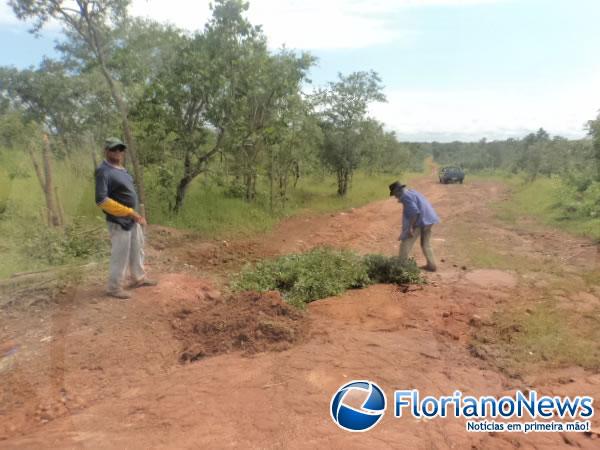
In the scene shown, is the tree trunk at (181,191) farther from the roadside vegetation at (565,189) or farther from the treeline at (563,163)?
the treeline at (563,163)

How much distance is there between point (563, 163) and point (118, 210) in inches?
873

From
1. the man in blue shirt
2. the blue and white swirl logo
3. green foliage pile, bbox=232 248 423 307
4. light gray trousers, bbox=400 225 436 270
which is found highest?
the man in blue shirt

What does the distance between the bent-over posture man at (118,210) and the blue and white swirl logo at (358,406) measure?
2.99 m

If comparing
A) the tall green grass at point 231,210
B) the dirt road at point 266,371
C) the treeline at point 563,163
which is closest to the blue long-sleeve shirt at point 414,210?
the dirt road at point 266,371

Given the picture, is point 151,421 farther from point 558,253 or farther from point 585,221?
point 585,221

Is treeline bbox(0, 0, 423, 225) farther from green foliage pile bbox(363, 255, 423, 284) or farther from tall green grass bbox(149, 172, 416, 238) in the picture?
green foliage pile bbox(363, 255, 423, 284)

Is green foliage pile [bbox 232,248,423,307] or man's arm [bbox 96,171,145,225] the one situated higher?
man's arm [bbox 96,171,145,225]

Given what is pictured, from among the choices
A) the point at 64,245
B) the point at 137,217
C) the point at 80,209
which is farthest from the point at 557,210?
the point at 80,209

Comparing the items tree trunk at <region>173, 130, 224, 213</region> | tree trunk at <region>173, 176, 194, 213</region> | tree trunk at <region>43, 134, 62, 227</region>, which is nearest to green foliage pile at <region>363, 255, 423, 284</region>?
tree trunk at <region>173, 130, 224, 213</region>

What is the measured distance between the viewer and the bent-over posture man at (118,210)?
479 cm

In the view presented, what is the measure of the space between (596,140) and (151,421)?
50.1ft

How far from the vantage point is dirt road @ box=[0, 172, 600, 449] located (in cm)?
299

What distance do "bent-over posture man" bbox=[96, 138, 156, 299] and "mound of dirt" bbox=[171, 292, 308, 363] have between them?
892 mm

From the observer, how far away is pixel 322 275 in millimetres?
6207
